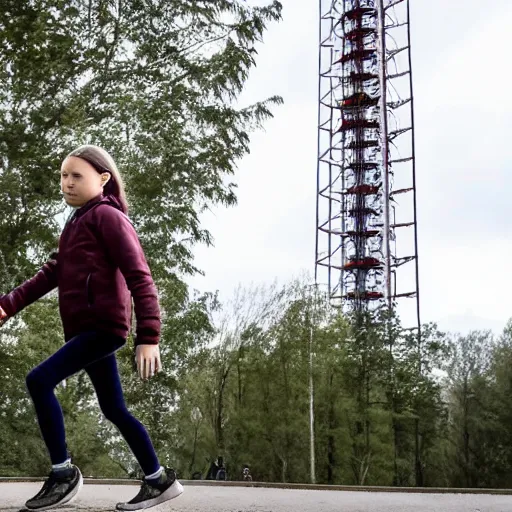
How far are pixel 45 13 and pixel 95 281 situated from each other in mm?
13061

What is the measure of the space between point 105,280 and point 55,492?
0.90m

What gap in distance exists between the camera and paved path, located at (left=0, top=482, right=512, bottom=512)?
184 inches

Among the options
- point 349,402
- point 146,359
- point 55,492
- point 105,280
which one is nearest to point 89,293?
point 105,280

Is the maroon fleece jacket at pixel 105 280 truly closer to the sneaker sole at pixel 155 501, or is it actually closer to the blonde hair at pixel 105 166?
the blonde hair at pixel 105 166

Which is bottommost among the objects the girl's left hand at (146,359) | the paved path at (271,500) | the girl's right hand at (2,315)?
the paved path at (271,500)

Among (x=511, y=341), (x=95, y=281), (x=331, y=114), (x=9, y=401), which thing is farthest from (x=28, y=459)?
(x=331, y=114)

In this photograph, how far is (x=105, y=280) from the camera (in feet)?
11.5


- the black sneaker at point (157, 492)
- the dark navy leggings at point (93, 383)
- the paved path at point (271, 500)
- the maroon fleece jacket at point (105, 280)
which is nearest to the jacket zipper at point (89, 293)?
the maroon fleece jacket at point (105, 280)

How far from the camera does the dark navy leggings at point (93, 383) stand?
3.51 metres

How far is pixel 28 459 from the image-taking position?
17.6 m

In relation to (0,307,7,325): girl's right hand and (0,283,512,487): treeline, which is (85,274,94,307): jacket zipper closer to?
(0,307,7,325): girl's right hand

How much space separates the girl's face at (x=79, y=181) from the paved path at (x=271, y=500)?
4.89ft

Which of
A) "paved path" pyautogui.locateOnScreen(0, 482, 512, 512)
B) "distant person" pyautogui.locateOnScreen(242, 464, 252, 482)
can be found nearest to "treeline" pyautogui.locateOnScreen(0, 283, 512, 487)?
"distant person" pyautogui.locateOnScreen(242, 464, 252, 482)

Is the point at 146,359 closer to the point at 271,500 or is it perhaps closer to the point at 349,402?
the point at 271,500
